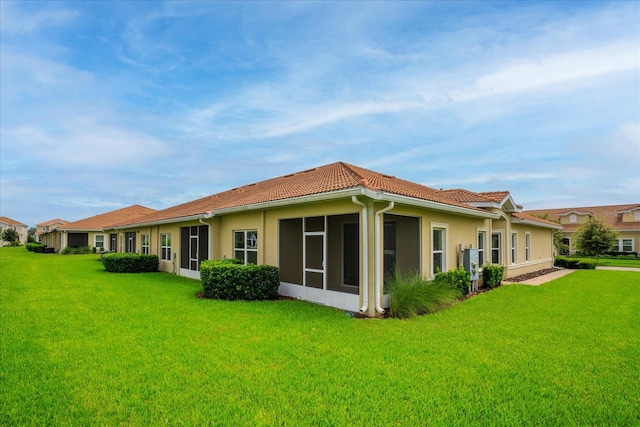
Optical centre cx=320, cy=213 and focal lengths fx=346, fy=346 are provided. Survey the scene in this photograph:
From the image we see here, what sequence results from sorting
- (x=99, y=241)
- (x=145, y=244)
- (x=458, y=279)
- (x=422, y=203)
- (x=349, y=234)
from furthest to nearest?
(x=99, y=241) < (x=145, y=244) < (x=349, y=234) < (x=458, y=279) < (x=422, y=203)

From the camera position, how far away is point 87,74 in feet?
41.8

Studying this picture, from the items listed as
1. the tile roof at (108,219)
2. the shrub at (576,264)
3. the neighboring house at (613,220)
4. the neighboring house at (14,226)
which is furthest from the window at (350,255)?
the neighboring house at (14,226)

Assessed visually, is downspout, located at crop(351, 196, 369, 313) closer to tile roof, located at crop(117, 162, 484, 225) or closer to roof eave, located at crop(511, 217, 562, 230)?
tile roof, located at crop(117, 162, 484, 225)

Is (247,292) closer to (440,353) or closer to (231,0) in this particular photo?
(440,353)

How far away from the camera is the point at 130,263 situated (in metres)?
18.0

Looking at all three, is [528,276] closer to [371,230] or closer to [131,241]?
[371,230]

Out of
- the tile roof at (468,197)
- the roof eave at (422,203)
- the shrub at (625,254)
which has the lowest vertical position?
the shrub at (625,254)

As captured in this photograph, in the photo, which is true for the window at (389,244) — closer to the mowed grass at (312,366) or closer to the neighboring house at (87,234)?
the mowed grass at (312,366)

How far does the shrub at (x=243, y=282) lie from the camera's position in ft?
32.6

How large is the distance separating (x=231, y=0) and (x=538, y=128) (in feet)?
39.8

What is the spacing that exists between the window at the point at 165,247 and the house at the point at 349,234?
0.21m

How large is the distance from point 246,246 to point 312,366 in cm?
802

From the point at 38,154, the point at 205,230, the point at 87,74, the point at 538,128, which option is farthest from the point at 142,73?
the point at 538,128

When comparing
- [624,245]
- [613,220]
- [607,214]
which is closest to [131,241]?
[624,245]
